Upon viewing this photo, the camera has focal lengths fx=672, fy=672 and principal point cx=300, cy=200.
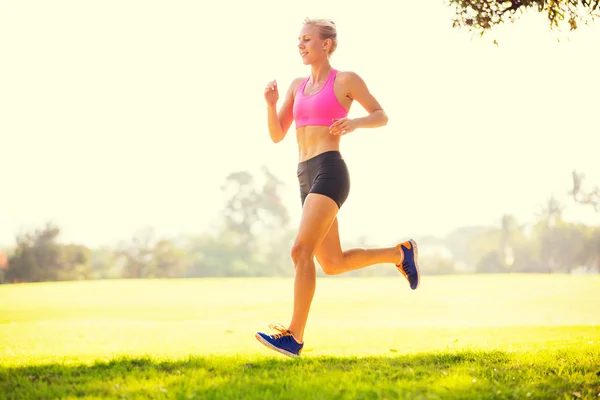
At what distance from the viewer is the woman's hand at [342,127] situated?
3969mm

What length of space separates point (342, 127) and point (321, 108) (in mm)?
371

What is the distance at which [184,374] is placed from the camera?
3.67 metres

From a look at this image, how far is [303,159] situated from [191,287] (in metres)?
11.6

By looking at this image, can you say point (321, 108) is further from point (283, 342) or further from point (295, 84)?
point (283, 342)

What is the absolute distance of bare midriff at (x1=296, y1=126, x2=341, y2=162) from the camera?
4270mm

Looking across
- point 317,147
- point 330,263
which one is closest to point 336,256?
point 330,263

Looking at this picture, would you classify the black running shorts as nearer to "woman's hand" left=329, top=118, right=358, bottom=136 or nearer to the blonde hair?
"woman's hand" left=329, top=118, right=358, bottom=136

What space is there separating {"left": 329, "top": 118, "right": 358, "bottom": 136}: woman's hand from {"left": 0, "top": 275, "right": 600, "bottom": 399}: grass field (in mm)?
1370

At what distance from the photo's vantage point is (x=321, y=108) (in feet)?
14.1

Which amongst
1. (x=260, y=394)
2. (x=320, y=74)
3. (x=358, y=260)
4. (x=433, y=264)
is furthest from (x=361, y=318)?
(x=433, y=264)

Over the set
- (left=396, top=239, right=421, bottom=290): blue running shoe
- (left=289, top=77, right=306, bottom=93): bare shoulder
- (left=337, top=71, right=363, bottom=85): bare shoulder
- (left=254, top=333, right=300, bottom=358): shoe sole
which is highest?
(left=289, top=77, right=306, bottom=93): bare shoulder

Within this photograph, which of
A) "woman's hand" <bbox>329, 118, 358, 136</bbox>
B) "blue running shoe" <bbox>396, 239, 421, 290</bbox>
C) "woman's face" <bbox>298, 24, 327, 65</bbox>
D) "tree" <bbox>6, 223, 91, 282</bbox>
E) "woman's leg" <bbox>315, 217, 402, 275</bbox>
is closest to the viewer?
"woman's hand" <bbox>329, 118, 358, 136</bbox>

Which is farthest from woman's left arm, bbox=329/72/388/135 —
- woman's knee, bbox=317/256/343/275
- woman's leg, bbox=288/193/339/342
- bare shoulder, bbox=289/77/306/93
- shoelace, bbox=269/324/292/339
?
shoelace, bbox=269/324/292/339

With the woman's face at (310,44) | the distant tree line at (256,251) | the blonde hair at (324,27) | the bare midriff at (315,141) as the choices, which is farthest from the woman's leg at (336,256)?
the distant tree line at (256,251)
